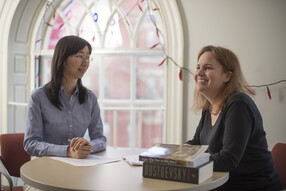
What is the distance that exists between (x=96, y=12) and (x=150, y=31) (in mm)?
617

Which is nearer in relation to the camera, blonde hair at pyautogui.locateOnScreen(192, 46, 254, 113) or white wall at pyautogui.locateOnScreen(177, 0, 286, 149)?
blonde hair at pyautogui.locateOnScreen(192, 46, 254, 113)

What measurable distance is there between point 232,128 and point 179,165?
0.40 metres

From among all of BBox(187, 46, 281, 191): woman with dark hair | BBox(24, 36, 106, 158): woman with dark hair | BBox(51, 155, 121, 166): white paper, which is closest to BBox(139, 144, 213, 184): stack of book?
BBox(187, 46, 281, 191): woman with dark hair

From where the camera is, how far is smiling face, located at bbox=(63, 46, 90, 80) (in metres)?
2.17

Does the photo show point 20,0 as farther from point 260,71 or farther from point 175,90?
point 260,71

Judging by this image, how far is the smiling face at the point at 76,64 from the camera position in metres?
2.17

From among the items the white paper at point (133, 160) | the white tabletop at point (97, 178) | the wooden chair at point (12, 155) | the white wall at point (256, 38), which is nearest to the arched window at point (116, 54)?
the white wall at point (256, 38)

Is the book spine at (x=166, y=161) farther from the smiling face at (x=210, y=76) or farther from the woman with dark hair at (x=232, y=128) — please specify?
the smiling face at (x=210, y=76)

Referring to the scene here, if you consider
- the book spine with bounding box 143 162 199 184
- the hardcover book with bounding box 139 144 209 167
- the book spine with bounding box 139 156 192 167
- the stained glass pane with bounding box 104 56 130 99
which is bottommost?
the book spine with bounding box 143 162 199 184

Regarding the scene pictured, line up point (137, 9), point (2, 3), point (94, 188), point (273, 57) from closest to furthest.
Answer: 1. point (94, 188)
2. point (273, 57)
3. point (137, 9)
4. point (2, 3)

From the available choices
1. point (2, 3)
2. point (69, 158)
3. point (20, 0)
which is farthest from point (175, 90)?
point (2, 3)

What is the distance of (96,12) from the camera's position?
3.75 meters

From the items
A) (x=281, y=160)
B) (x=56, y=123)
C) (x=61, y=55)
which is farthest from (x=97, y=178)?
(x=281, y=160)

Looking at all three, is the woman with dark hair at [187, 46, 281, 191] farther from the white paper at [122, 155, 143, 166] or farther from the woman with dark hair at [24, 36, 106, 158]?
the woman with dark hair at [24, 36, 106, 158]
